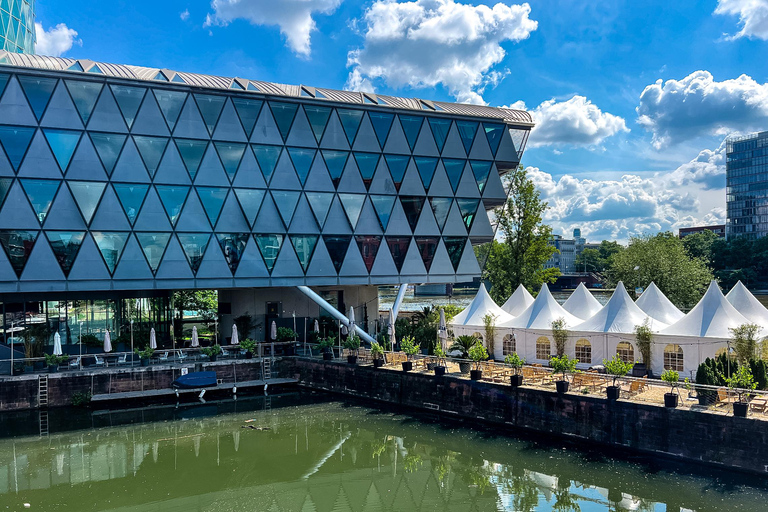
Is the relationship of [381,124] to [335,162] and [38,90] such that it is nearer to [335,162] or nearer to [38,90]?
[335,162]

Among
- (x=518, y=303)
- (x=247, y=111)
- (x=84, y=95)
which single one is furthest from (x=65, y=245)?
(x=518, y=303)

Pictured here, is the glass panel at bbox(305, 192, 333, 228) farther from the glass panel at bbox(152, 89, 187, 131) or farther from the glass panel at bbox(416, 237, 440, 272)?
the glass panel at bbox(152, 89, 187, 131)

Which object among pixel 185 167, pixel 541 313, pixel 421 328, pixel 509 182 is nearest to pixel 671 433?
pixel 541 313

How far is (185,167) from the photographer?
3269cm

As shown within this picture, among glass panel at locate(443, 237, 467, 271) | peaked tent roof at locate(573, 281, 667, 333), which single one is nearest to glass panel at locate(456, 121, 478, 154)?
glass panel at locate(443, 237, 467, 271)

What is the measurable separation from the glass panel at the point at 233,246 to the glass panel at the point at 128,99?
7.99m

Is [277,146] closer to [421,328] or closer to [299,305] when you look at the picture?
[299,305]

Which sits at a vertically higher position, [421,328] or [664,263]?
[664,263]

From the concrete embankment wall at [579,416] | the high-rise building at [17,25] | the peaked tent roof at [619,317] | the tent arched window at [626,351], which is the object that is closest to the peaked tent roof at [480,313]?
the peaked tent roof at [619,317]

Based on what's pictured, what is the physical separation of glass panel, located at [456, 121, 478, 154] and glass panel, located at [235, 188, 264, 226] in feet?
45.9

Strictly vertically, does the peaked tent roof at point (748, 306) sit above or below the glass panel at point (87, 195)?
below

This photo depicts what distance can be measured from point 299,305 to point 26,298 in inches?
637

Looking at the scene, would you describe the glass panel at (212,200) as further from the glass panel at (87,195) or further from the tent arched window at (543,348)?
the tent arched window at (543,348)

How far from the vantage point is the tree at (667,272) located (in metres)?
46.0
